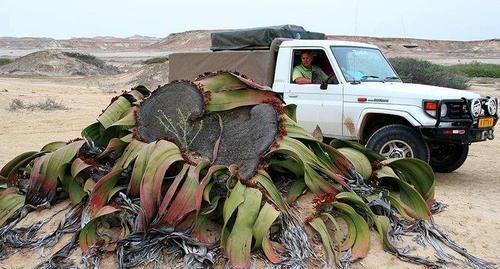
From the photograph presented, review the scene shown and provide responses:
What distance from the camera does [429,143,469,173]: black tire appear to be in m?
7.53

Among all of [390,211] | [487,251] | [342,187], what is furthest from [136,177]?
[487,251]

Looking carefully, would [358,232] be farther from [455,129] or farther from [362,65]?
[362,65]

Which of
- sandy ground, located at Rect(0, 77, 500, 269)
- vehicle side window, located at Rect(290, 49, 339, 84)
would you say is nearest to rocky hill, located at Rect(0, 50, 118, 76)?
sandy ground, located at Rect(0, 77, 500, 269)

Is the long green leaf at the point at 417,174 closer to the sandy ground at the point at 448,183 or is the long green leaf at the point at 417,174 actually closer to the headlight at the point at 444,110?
the sandy ground at the point at 448,183

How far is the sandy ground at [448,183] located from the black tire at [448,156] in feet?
0.43

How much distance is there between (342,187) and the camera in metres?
4.25

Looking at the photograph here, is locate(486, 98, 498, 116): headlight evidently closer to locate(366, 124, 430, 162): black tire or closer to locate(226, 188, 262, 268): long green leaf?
locate(366, 124, 430, 162): black tire

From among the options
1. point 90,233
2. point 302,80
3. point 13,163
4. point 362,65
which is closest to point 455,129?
point 362,65

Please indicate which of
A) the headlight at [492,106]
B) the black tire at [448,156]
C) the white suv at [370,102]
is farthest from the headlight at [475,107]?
the black tire at [448,156]

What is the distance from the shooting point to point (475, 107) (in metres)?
6.70

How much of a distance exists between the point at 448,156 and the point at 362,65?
63.8 inches

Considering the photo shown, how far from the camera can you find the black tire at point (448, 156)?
7.53m

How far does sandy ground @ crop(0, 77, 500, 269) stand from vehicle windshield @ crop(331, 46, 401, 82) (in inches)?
58.8

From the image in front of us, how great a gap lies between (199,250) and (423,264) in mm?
1481
